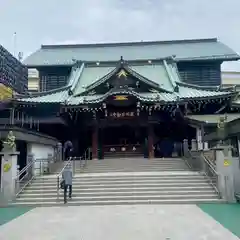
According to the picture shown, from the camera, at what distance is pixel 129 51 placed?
32.0 meters

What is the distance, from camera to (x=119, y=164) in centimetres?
1833

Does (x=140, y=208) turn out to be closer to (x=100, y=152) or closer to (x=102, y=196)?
(x=102, y=196)

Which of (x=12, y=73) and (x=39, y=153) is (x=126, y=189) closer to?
(x=39, y=153)

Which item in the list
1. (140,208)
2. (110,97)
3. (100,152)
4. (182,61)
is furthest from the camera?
(182,61)

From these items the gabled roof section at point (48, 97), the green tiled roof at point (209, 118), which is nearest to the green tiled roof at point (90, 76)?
the gabled roof section at point (48, 97)

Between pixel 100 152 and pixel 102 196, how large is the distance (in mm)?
8762

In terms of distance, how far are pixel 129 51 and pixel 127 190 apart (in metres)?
21.1

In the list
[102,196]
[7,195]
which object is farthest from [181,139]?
[7,195]

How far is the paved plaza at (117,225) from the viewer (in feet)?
22.9

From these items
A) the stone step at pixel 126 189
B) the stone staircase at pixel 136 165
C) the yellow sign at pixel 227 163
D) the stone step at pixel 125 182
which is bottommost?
the stone step at pixel 126 189

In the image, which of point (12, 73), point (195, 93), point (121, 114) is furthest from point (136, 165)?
point (12, 73)

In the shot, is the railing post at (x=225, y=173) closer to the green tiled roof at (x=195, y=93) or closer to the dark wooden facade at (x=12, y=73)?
the green tiled roof at (x=195, y=93)

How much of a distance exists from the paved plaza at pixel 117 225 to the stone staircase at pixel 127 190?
1322 millimetres

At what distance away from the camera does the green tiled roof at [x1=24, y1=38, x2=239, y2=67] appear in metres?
28.3
